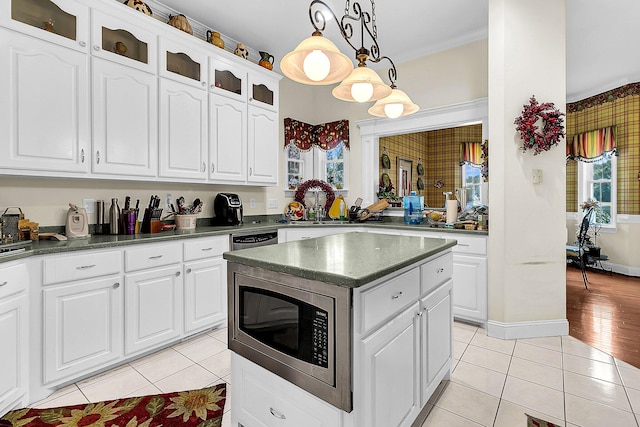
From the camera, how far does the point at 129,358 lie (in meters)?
2.32

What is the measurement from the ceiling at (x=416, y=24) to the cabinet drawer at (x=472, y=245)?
2.13 meters

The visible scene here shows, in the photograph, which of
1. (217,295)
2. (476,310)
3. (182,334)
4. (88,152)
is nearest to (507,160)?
(476,310)

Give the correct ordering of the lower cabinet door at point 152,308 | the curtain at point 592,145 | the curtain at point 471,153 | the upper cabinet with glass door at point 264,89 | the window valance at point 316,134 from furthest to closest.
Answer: the curtain at point 592,145, the window valance at point 316,134, the curtain at point 471,153, the upper cabinet with glass door at point 264,89, the lower cabinet door at point 152,308

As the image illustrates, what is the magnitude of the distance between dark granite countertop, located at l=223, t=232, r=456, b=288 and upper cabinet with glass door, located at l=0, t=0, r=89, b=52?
1981mm

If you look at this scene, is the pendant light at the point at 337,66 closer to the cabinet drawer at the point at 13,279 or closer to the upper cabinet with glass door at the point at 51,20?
the upper cabinet with glass door at the point at 51,20

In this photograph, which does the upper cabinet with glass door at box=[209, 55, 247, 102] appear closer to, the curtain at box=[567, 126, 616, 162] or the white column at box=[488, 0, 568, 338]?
the white column at box=[488, 0, 568, 338]

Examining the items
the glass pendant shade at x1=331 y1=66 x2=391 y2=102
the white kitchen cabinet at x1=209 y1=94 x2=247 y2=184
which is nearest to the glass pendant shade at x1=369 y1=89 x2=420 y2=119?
the glass pendant shade at x1=331 y1=66 x2=391 y2=102

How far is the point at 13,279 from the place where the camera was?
68.9 inches

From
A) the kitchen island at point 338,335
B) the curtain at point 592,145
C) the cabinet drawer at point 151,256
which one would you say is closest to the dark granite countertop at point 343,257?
the kitchen island at point 338,335

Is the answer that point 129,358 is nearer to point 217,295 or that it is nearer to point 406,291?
point 217,295

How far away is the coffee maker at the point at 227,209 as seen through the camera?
3420mm

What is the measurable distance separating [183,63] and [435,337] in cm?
299

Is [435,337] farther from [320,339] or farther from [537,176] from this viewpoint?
[537,176]

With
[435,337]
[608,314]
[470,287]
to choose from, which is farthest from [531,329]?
[435,337]
